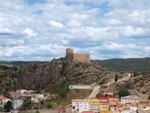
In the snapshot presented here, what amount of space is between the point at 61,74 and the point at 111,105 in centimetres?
4100

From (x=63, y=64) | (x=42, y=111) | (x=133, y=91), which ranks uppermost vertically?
(x=63, y=64)

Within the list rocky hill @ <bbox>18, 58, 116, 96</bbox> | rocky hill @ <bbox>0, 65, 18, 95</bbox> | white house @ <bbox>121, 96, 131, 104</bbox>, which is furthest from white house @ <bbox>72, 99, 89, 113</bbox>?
rocky hill @ <bbox>0, 65, 18, 95</bbox>

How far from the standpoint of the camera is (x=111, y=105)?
190 feet

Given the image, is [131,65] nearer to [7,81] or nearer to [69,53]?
[69,53]

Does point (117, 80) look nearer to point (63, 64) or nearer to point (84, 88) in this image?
point (84, 88)

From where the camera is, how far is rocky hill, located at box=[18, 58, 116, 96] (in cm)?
8575

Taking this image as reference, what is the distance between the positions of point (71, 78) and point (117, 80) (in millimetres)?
16953

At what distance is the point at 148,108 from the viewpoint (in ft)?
178

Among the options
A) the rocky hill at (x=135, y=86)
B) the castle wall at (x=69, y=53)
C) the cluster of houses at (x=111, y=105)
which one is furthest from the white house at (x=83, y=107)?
the castle wall at (x=69, y=53)

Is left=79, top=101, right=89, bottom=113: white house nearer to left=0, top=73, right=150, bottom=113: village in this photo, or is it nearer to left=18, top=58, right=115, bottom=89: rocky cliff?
left=0, top=73, right=150, bottom=113: village

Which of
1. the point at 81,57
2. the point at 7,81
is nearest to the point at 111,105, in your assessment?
the point at 81,57

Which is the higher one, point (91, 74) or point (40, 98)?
point (91, 74)

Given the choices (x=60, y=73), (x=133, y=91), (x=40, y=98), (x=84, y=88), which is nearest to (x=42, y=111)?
(x=40, y=98)

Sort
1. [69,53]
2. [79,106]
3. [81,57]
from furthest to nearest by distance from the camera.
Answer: [69,53] → [81,57] → [79,106]
